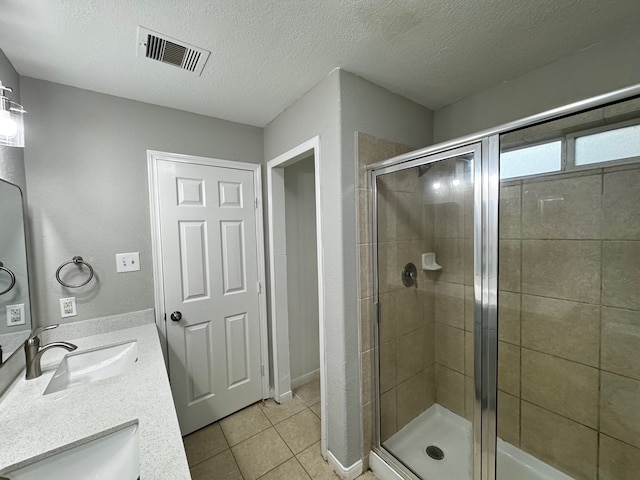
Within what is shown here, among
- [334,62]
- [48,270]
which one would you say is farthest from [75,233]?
[334,62]

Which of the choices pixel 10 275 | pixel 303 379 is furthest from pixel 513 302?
pixel 10 275

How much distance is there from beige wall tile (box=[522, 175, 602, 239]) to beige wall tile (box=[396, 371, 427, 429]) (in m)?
1.21

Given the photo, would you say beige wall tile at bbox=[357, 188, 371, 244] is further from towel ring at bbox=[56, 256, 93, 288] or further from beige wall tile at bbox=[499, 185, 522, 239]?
towel ring at bbox=[56, 256, 93, 288]

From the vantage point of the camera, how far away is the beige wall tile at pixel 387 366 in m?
1.61

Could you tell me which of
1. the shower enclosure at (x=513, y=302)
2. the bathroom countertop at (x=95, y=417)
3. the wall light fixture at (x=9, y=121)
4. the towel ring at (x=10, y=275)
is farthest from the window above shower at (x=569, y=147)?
the towel ring at (x=10, y=275)

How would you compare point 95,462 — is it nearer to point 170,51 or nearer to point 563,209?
point 170,51

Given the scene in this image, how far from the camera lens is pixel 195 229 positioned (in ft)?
6.07

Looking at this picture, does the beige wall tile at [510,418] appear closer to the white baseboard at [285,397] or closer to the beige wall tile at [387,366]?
the beige wall tile at [387,366]

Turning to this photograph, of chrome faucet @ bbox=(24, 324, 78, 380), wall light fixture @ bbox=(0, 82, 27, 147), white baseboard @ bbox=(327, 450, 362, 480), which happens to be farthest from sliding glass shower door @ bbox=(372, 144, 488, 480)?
chrome faucet @ bbox=(24, 324, 78, 380)

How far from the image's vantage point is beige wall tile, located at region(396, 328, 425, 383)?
1722 millimetres

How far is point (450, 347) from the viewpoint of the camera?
1.76 m

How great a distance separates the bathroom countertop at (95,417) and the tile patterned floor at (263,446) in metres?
0.91

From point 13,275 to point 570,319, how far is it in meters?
2.87

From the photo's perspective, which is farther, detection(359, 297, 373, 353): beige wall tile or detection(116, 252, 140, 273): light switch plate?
detection(116, 252, 140, 273): light switch plate
